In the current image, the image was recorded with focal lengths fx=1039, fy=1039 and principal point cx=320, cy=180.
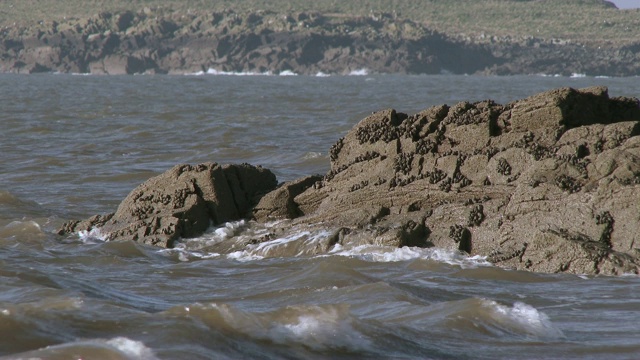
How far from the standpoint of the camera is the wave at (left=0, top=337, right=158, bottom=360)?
21.2 feet

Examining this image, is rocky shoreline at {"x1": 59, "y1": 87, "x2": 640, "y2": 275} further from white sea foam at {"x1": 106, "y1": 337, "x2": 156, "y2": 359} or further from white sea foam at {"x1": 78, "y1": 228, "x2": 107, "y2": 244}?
white sea foam at {"x1": 106, "y1": 337, "x2": 156, "y2": 359}

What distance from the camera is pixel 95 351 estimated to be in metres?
6.56

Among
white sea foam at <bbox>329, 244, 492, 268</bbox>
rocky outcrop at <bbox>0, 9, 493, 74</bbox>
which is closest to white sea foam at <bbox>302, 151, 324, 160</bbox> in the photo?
white sea foam at <bbox>329, 244, 492, 268</bbox>

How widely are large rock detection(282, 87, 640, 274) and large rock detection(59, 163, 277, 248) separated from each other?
0.85 m

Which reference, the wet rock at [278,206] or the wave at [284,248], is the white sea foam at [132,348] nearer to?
the wave at [284,248]

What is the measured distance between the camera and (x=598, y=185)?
10.5 metres

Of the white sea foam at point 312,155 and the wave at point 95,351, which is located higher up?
the wave at point 95,351

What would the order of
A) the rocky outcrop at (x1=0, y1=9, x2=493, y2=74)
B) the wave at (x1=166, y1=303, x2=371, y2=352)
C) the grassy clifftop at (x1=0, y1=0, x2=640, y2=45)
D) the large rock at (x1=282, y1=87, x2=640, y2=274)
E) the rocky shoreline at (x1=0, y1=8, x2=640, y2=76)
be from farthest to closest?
the grassy clifftop at (x1=0, y1=0, x2=640, y2=45)
the rocky shoreline at (x1=0, y1=8, x2=640, y2=76)
the rocky outcrop at (x1=0, y1=9, x2=493, y2=74)
the large rock at (x1=282, y1=87, x2=640, y2=274)
the wave at (x1=166, y1=303, x2=371, y2=352)

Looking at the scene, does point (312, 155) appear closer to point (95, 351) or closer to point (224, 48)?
point (95, 351)

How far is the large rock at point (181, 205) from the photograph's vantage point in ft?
40.8

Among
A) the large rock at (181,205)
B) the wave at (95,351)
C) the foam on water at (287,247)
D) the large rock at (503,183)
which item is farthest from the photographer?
the large rock at (181,205)

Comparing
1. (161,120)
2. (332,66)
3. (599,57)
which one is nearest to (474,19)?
(599,57)

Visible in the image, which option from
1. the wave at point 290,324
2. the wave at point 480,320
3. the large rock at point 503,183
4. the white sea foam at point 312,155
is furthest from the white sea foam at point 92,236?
the white sea foam at point 312,155

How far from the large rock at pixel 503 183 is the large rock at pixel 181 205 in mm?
845
